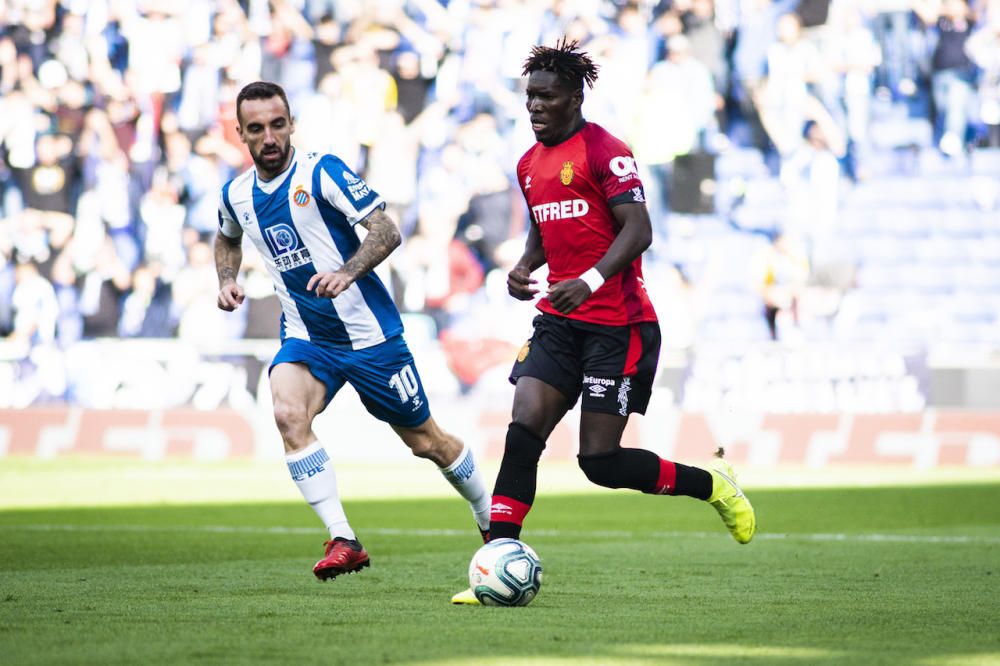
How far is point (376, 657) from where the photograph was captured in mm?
4492

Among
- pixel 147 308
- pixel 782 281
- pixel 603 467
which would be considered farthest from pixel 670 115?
pixel 603 467

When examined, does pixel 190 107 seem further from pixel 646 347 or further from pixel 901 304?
pixel 646 347

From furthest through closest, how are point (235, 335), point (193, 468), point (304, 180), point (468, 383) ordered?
1. point (235, 335)
2. point (468, 383)
3. point (193, 468)
4. point (304, 180)

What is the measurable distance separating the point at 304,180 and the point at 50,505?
615 cm

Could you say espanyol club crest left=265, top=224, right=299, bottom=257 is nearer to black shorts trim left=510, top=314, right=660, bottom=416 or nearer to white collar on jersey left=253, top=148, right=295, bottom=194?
white collar on jersey left=253, top=148, right=295, bottom=194

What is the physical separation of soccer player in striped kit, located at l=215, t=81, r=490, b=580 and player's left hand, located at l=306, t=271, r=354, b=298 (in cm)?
11

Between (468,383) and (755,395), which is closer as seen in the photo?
(755,395)

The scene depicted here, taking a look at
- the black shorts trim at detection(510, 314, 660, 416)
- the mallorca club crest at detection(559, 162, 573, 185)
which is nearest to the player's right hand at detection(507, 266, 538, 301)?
the black shorts trim at detection(510, 314, 660, 416)

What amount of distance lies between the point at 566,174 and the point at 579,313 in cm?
59

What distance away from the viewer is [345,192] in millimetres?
6949

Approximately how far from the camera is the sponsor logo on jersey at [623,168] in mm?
6336

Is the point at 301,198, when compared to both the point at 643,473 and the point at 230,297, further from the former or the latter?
the point at 643,473

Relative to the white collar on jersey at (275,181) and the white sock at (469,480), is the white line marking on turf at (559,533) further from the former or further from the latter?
the white collar on jersey at (275,181)

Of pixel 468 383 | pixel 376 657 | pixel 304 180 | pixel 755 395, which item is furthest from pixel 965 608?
pixel 468 383
